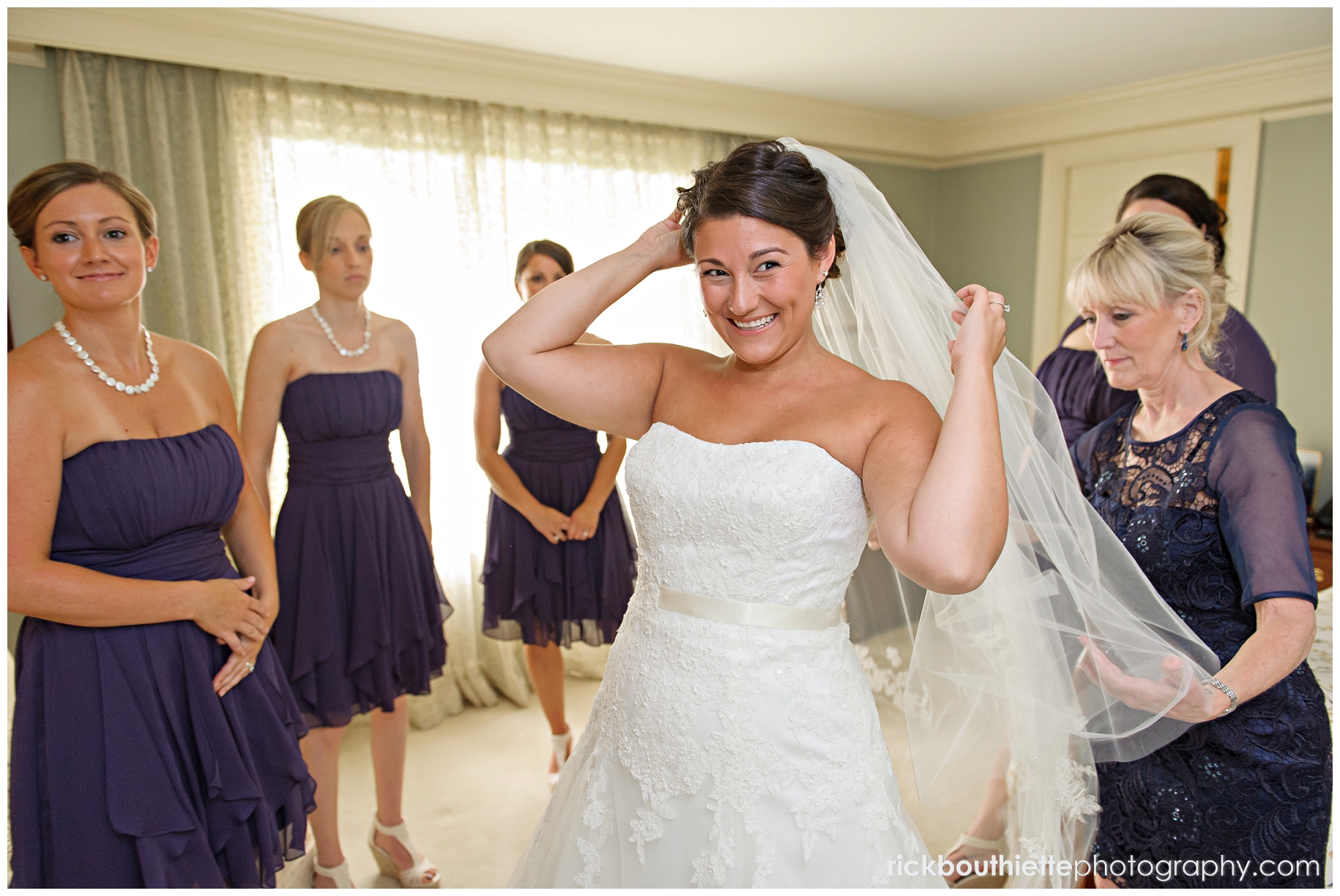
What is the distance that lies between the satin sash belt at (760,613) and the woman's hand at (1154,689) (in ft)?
1.67

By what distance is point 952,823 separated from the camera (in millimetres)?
2873

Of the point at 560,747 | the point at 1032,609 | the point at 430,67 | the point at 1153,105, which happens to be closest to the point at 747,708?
the point at 1032,609

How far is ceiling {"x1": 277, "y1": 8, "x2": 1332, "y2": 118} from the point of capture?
3229 millimetres

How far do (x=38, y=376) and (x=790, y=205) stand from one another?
1397 mm

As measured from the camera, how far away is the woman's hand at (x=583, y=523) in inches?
125

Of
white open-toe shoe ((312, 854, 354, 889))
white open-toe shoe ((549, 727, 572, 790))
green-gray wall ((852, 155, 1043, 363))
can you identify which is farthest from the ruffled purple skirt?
green-gray wall ((852, 155, 1043, 363))

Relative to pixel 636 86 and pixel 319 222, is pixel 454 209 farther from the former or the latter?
pixel 319 222

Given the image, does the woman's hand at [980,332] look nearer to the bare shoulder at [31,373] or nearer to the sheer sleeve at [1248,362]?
the sheer sleeve at [1248,362]

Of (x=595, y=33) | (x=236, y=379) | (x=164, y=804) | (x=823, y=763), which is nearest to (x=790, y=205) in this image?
(x=823, y=763)

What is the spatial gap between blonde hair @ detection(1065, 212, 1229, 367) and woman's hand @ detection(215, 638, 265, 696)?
75.4 inches

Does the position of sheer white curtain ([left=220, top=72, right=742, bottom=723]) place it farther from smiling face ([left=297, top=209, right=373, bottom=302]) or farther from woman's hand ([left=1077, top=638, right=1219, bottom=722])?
woman's hand ([left=1077, top=638, right=1219, bottom=722])

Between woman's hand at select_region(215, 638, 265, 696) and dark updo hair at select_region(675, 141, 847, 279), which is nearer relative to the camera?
dark updo hair at select_region(675, 141, 847, 279)

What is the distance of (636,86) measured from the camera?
13.5 ft

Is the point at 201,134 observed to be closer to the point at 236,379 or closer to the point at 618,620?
the point at 236,379
